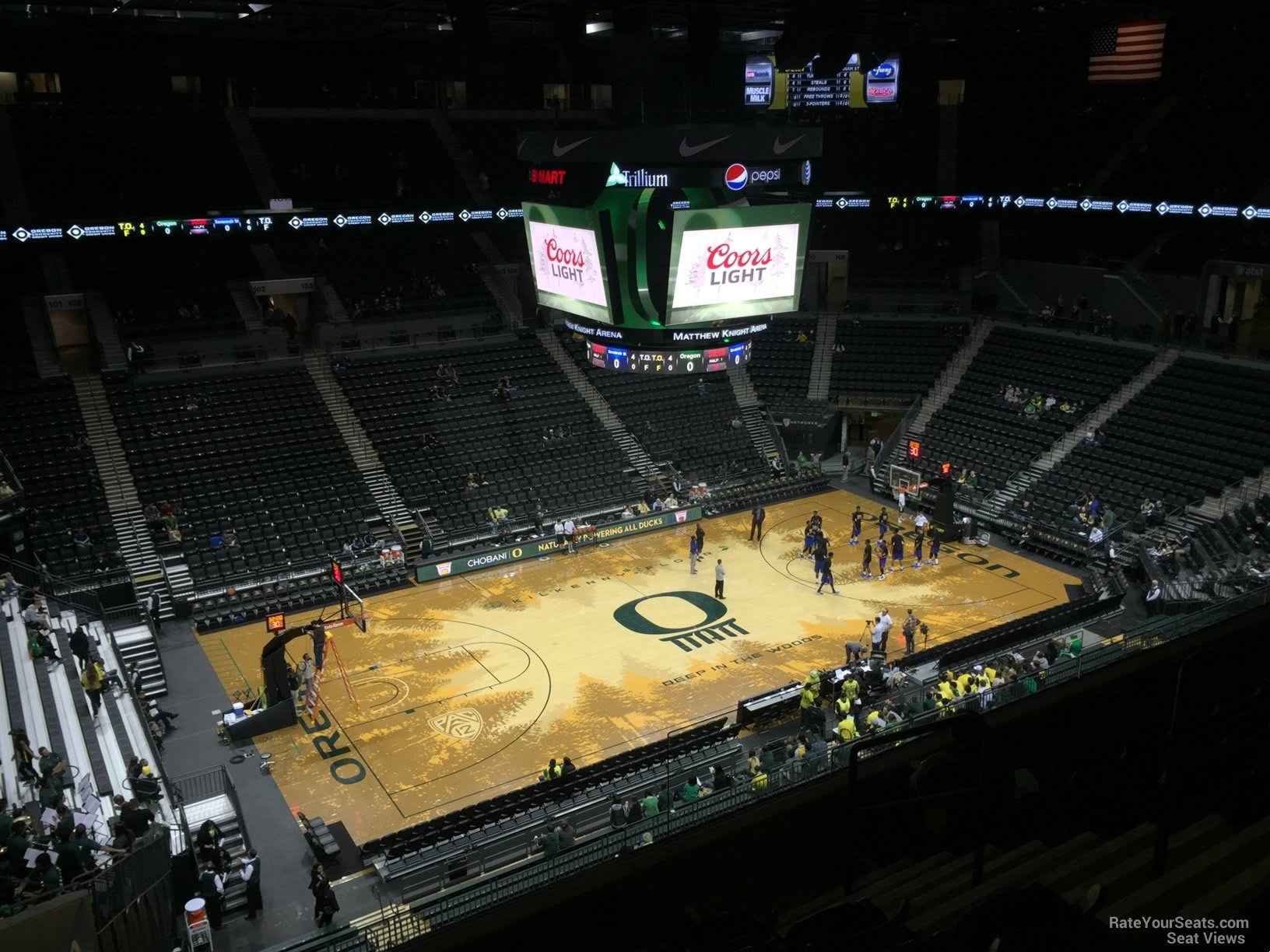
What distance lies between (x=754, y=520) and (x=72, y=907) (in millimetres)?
22954

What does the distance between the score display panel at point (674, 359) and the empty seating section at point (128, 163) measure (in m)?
18.8

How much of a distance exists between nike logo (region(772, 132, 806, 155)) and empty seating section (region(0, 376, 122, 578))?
19204mm

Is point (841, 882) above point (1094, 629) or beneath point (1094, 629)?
above

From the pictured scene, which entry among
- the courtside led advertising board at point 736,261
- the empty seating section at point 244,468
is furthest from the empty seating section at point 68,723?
the courtside led advertising board at point 736,261

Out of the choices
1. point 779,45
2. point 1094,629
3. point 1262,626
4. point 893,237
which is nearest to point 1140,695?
point 1262,626

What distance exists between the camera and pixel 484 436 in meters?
34.2

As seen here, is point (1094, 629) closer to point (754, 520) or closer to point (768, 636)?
point (768, 636)

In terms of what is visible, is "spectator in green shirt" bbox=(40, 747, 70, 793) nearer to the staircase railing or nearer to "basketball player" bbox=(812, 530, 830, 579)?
the staircase railing

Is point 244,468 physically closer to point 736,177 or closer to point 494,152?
point 494,152

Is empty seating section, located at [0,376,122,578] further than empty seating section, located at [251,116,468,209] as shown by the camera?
No

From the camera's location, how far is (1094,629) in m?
22.7

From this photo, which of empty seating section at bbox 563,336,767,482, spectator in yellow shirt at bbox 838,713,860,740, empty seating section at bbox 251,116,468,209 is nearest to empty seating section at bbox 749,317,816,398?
empty seating section at bbox 563,336,767,482

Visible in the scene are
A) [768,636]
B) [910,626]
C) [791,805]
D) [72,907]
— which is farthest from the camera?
[768,636]

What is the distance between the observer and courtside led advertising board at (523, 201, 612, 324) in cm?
2006
